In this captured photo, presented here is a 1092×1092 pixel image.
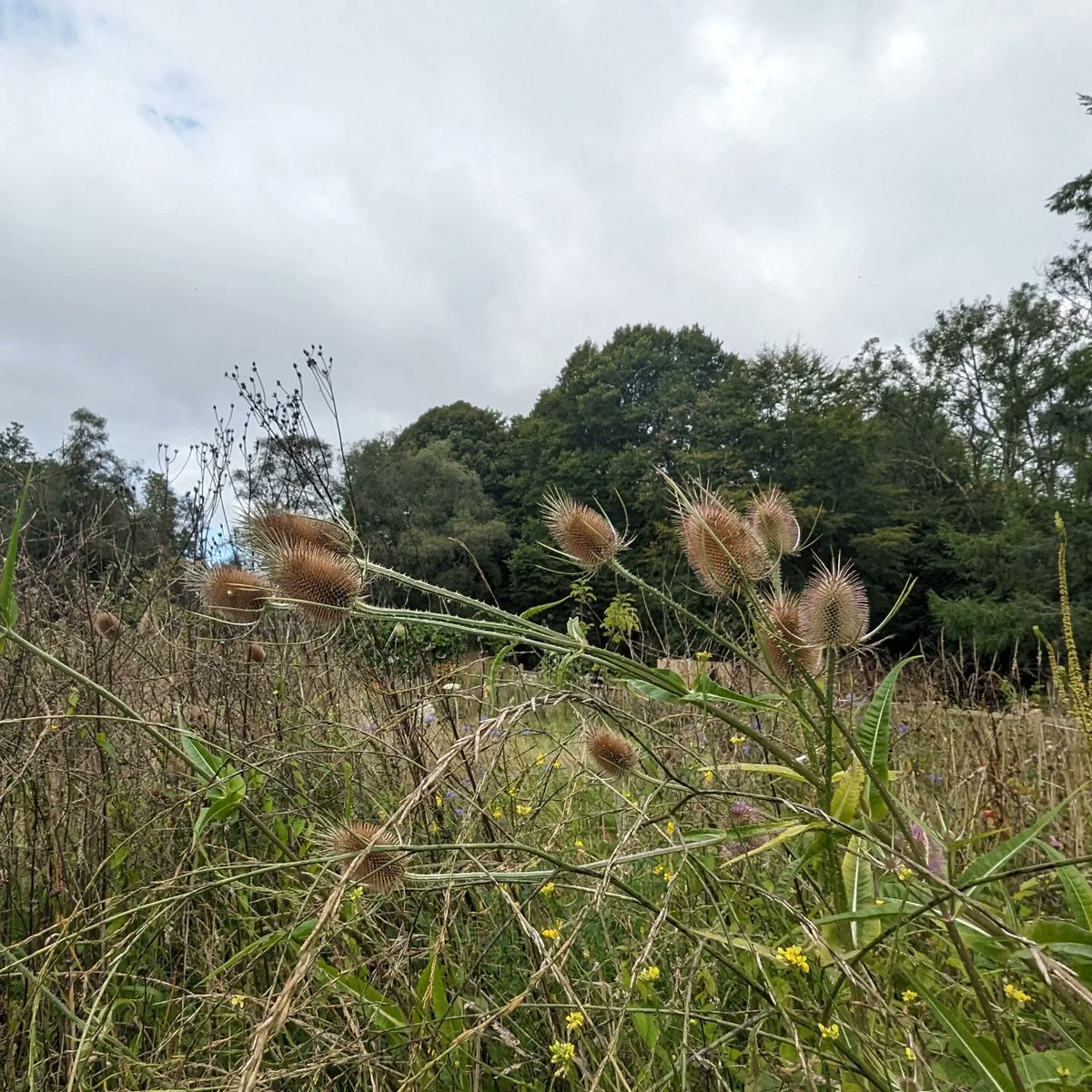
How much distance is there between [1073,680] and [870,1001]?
3.82 feet

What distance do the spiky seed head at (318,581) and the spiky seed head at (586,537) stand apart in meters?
0.40

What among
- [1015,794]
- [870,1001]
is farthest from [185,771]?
[1015,794]

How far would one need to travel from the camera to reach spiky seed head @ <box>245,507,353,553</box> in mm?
1250

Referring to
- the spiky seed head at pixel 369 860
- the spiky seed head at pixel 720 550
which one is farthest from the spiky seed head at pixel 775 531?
the spiky seed head at pixel 369 860

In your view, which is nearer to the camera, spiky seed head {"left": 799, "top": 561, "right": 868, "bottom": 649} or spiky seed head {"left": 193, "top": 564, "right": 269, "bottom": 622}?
spiky seed head {"left": 799, "top": 561, "right": 868, "bottom": 649}

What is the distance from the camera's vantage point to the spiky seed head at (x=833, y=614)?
113 cm

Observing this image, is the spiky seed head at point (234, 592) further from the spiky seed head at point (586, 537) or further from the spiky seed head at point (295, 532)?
the spiky seed head at point (586, 537)

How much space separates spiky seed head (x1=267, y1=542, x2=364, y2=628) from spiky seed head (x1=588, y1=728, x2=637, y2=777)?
567 mm

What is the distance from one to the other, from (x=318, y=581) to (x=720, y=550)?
66cm

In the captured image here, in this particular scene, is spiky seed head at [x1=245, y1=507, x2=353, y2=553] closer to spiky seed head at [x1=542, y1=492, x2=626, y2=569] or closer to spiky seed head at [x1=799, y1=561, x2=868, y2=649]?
spiky seed head at [x1=542, y1=492, x2=626, y2=569]

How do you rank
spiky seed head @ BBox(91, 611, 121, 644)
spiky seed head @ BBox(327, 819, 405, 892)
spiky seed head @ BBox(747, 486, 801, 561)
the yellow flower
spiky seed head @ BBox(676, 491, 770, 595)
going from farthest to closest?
spiky seed head @ BBox(91, 611, 121, 644), spiky seed head @ BBox(747, 486, 801, 561), spiky seed head @ BBox(676, 491, 770, 595), the yellow flower, spiky seed head @ BBox(327, 819, 405, 892)

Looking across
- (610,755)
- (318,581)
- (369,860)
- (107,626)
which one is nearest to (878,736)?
(610,755)

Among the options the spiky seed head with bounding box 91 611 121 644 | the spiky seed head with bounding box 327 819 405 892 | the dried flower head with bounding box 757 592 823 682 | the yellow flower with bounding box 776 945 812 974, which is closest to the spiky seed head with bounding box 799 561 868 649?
the dried flower head with bounding box 757 592 823 682

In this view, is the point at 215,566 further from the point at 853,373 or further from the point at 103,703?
the point at 853,373
